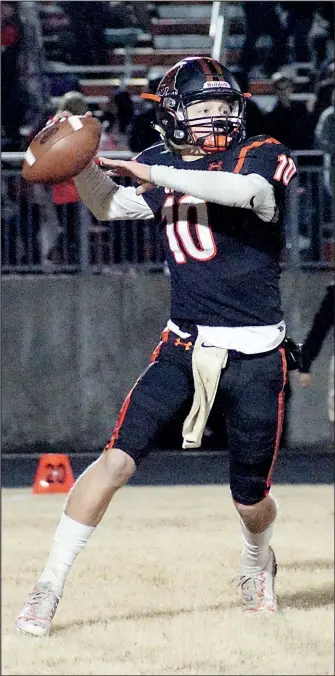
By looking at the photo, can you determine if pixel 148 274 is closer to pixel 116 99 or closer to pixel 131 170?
pixel 116 99

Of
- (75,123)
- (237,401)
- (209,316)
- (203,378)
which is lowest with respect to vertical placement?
(237,401)

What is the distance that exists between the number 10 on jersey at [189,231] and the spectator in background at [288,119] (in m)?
5.24

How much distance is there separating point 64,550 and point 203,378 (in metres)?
0.71

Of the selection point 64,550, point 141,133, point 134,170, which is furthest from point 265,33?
point 64,550

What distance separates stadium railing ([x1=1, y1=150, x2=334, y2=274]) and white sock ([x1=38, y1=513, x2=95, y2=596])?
5688 mm

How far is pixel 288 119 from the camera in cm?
986

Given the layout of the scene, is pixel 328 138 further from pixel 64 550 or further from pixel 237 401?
pixel 64 550

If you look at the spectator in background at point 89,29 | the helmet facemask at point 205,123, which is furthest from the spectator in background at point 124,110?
the helmet facemask at point 205,123

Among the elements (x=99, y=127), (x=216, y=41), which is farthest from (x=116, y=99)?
(x=99, y=127)

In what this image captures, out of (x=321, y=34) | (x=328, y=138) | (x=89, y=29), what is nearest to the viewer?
(x=328, y=138)

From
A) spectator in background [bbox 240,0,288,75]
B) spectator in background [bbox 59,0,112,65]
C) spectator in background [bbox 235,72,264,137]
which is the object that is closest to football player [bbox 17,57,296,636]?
spectator in background [bbox 235,72,264,137]

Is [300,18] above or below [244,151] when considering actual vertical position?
below

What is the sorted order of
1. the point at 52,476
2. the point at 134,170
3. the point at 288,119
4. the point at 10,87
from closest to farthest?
the point at 134,170 < the point at 52,476 < the point at 288,119 < the point at 10,87

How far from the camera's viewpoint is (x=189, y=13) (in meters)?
12.0
